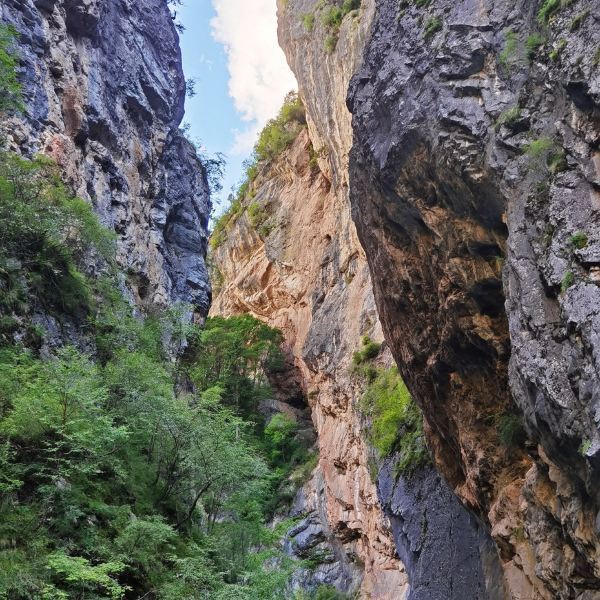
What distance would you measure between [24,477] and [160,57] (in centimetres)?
2338

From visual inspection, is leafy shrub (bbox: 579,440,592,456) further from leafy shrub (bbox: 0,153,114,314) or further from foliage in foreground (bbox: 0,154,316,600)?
leafy shrub (bbox: 0,153,114,314)

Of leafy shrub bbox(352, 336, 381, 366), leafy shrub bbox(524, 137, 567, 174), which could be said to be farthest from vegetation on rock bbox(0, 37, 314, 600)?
leafy shrub bbox(524, 137, 567, 174)

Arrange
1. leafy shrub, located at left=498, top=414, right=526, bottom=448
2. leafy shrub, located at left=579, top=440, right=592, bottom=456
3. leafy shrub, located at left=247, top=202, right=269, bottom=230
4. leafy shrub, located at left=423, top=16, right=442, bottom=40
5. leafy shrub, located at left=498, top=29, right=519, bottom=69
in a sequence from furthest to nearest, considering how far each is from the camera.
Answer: leafy shrub, located at left=247, top=202, right=269, bottom=230
leafy shrub, located at left=423, top=16, right=442, bottom=40
leafy shrub, located at left=498, top=414, right=526, bottom=448
leafy shrub, located at left=498, top=29, right=519, bottom=69
leafy shrub, located at left=579, top=440, right=592, bottom=456

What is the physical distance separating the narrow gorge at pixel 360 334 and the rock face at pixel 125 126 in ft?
0.40

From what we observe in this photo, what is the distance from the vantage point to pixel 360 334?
2289 cm

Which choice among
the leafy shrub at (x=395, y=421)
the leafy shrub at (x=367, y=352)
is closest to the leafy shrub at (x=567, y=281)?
the leafy shrub at (x=395, y=421)

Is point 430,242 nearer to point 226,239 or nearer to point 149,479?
point 149,479

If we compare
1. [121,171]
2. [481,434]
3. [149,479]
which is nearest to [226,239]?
[121,171]

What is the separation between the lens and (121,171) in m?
21.9

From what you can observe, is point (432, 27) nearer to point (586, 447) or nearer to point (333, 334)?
point (586, 447)

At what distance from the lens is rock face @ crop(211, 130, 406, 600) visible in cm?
1994

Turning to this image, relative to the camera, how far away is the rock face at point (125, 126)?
18.5 m

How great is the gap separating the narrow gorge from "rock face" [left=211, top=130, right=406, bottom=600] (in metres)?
0.16

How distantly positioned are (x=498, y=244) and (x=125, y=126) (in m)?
17.7
